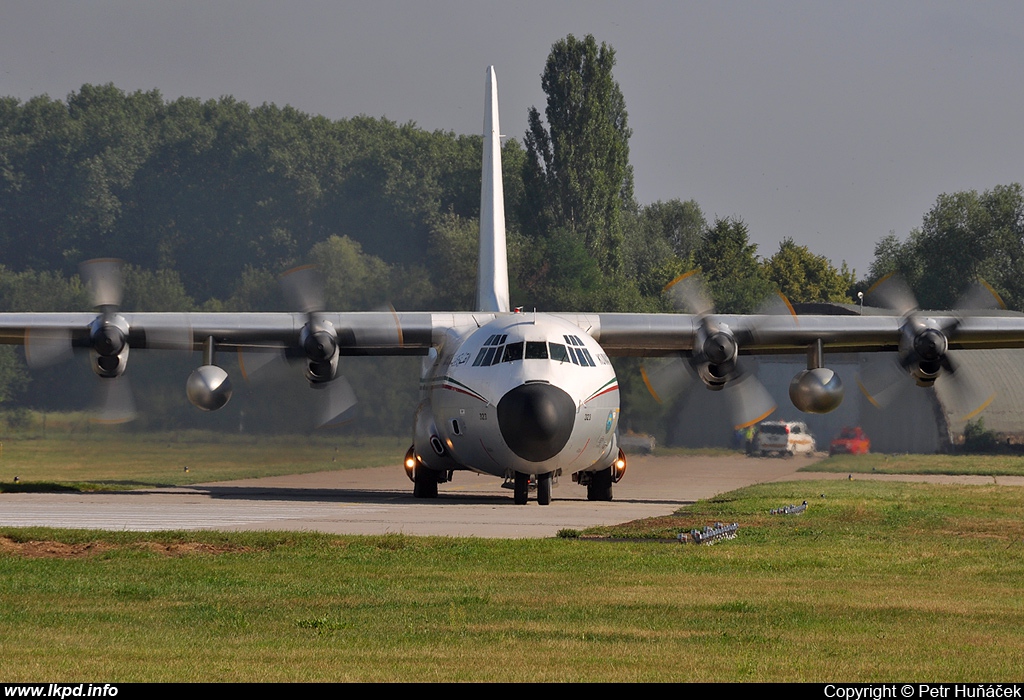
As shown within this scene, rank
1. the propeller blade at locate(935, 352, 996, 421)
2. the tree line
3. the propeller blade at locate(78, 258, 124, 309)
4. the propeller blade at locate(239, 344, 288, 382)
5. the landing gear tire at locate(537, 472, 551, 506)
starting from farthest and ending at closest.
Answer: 1. the tree line
2. the propeller blade at locate(239, 344, 288, 382)
3. the propeller blade at locate(935, 352, 996, 421)
4. the propeller blade at locate(78, 258, 124, 309)
5. the landing gear tire at locate(537, 472, 551, 506)

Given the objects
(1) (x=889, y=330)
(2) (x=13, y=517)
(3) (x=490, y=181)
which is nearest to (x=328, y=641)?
(2) (x=13, y=517)

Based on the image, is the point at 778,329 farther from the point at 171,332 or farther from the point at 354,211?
the point at 354,211

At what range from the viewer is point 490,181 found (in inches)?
1361

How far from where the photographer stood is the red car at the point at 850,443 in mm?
44750

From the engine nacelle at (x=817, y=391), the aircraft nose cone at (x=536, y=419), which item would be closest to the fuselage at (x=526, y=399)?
the aircraft nose cone at (x=536, y=419)

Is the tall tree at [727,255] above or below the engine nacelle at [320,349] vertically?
above

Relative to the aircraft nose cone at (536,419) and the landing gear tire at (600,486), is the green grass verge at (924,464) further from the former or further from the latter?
the aircraft nose cone at (536,419)

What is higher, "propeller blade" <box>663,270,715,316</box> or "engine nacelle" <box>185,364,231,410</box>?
"propeller blade" <box>663,270,715,316</box>

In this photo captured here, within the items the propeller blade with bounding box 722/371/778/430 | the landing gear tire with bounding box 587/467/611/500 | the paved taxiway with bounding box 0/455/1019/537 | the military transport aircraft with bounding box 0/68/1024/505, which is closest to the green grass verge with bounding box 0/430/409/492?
the paved taxiway with bounding box 0/455/1019/537

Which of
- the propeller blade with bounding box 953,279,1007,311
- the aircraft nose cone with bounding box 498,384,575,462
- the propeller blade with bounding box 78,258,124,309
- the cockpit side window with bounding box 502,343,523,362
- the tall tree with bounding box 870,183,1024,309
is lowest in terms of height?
the aircraft nose cone with bounding box 498,384,575,462

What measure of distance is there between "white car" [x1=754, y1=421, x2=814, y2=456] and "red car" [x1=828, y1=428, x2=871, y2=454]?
798 millimetres

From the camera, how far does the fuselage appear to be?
22156mm

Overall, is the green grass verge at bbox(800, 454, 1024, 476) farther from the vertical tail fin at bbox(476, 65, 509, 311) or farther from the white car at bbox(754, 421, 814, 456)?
the vertical tail fin at bbox(476, 65, 509, 311)

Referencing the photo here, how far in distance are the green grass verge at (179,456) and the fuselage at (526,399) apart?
1129 cm
